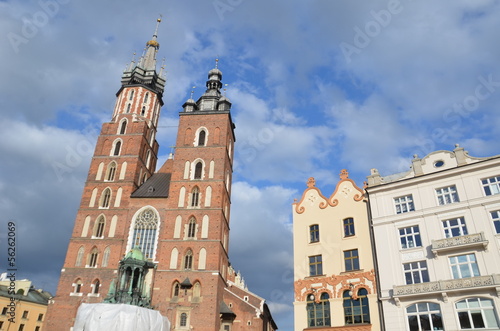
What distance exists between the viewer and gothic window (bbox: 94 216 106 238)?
3878 cm

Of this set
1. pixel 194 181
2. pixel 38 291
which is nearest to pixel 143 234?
pixel 194 181

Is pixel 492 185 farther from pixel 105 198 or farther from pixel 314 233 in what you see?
pixel 105 198

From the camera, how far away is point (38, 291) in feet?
192

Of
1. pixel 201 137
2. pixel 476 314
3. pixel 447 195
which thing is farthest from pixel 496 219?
pixel 201 137

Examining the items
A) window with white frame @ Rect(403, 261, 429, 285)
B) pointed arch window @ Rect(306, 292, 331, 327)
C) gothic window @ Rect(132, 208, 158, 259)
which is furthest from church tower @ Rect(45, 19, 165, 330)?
window with white frame @ Rect(403, 261, 429, 285)

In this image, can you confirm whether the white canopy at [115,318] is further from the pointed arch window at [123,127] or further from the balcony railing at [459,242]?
the pointed arch window at [123,127]

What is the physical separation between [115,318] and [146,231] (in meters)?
15.9

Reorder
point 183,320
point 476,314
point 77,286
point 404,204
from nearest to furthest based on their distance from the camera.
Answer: point 476,314 < point 404,204 < point 183,320 < point 77,286

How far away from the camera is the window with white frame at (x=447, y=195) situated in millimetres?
23641

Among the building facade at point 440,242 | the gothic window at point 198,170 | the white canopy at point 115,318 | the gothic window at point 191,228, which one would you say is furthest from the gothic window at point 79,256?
the building facade at point 440,242

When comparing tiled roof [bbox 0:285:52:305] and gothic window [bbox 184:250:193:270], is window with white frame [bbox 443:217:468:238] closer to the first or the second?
gothic window [bbox 184:250:193:270]

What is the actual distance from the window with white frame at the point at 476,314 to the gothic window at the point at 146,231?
26566mm

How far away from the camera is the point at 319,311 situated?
79.5ft

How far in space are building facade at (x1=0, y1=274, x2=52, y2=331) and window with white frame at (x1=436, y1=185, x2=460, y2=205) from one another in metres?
47.7
